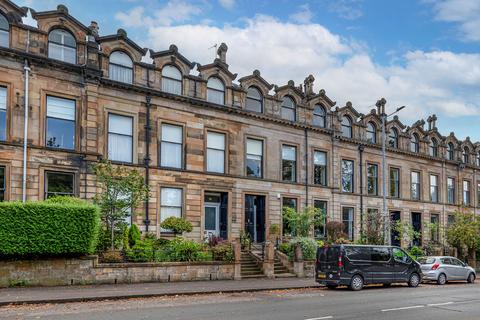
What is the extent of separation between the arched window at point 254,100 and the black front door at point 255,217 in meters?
5.48

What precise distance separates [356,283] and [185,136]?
40.6 feet

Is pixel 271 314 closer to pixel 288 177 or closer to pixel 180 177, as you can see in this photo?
pixel 180 177

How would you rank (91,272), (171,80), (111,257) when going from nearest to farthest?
(91,272), (111,257), (171,80)

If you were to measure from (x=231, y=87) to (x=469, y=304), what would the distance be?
18.5 m

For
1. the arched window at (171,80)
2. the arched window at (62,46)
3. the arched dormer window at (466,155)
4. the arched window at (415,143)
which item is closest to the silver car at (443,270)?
the arched window at (171,80)

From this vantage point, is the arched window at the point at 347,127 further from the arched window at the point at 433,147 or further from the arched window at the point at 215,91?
the arched window at the point at 215,91

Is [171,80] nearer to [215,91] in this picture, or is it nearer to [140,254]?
[215,91]

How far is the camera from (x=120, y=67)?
1067 inches

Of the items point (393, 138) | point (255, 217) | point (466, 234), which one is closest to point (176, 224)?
point (255, 217)

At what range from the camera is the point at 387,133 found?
41781 mm

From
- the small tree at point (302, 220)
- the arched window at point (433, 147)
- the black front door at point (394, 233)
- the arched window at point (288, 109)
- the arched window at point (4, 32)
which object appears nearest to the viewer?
the arched window at point (4, 32)

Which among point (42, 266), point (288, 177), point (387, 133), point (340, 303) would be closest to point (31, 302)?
point (42, 266)

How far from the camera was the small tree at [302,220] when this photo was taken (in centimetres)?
3089

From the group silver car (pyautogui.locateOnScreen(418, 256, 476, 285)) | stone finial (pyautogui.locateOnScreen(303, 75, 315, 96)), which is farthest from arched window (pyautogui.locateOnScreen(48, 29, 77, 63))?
silver car (pyautogui.locateOnScreen(418, 256, 476, 285))
